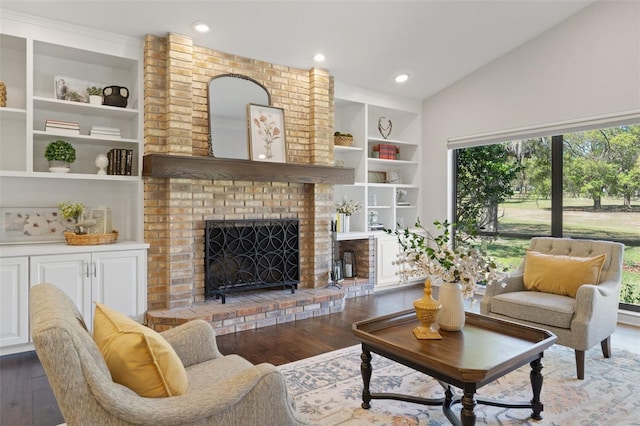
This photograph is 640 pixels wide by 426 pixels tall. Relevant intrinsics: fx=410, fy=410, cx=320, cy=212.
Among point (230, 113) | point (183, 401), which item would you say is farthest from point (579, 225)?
point (183, 401)

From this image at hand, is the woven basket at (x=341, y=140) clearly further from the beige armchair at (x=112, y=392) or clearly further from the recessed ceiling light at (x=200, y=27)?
the beige armchair at (x=112, y=392)

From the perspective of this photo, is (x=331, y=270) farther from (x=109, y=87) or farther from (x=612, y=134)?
(x=612, y=134)

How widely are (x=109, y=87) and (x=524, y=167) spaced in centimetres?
469

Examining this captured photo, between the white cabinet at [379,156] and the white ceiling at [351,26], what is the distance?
484 millimetres

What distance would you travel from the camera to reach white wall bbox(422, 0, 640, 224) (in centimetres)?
394

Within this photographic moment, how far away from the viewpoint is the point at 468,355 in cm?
202

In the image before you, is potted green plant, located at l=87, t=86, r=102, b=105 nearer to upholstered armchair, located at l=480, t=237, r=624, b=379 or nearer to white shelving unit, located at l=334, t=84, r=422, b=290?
white shelving unit, located at l=334, t=84, r=422, b=290

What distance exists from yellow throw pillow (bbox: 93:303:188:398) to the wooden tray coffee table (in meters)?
1.14

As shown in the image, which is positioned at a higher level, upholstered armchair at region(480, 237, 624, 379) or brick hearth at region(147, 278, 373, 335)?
upholstered armchair at region(480, 237, 624, 379)

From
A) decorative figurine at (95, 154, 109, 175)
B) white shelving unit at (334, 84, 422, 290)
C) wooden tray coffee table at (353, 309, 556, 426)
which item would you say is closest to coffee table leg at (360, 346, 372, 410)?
wooden tray coffee table at (353, 309, 556, 426)

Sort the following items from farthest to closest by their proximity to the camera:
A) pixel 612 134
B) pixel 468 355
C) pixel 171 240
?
A: pixel 612 134 < pixel 171 240 < pixel 468 355

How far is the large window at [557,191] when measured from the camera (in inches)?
167

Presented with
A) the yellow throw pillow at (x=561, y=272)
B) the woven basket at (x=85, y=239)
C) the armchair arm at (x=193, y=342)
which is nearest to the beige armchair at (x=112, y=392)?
the armchair arm at (x=193, y=342)

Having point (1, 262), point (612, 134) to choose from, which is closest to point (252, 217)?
point (1, 262)
